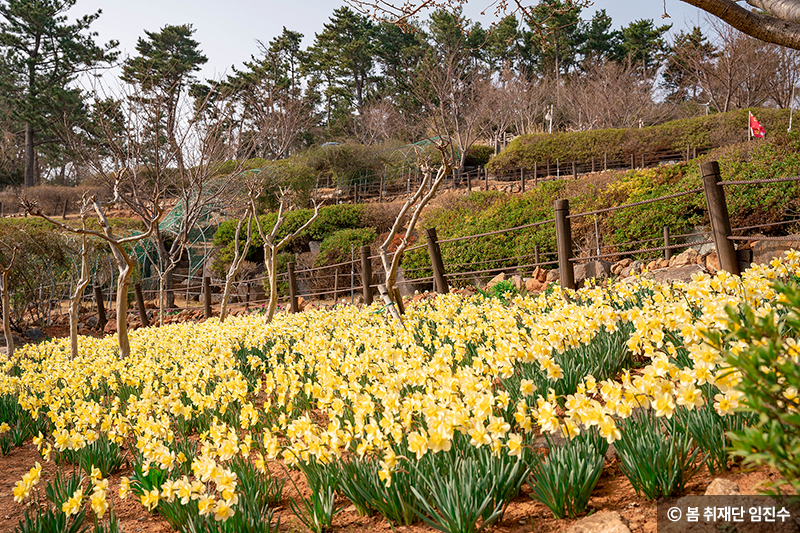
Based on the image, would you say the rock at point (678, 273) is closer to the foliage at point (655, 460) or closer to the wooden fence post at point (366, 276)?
the wooden fence post at point (366, 276)

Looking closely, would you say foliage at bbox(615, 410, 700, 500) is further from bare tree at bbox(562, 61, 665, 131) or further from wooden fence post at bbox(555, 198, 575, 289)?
bare tree at bbox(562, 61, 665, 131)

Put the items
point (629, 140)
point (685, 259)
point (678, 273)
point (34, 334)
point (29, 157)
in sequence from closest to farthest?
point (678, 273), point (685, 259), point (34, 334), point (629, 140), point (29, 157)

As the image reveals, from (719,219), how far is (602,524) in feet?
13.2

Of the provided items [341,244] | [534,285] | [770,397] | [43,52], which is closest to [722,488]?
[770,397]

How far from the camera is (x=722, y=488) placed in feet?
4.92

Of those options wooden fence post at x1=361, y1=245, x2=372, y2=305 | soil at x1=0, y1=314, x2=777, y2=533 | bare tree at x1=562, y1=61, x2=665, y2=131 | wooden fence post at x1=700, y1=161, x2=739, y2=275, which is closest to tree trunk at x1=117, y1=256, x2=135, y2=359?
wooden fence post at x1=361, y1=245, x2=372, y2=305

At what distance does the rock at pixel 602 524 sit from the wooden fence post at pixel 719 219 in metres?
3.78

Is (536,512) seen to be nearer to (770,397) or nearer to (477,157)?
(770,397)

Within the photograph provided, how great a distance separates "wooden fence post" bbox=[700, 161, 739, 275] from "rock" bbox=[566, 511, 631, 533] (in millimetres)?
3781

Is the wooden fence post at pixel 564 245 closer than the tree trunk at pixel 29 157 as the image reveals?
Yes

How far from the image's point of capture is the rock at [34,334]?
12057mm

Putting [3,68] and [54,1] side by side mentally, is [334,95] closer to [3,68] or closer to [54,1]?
[54,1]

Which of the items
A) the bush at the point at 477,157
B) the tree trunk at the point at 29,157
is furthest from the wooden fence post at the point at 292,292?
the tree trunk at the point at 29,157

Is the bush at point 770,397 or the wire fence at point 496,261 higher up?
the wire fence at point 496,261
